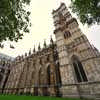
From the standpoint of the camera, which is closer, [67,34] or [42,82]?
[42,82]

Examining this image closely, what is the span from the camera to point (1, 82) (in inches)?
1121

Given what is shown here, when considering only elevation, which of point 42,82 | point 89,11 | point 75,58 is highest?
point 89,11

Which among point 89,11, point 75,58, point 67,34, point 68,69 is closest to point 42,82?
point 68,69

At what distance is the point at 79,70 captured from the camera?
1320cm

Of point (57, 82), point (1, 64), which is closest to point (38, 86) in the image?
point (57, 82)

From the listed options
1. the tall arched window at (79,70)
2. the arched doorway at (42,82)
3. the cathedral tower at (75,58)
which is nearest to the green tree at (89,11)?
the cathedral tower at (75,58)

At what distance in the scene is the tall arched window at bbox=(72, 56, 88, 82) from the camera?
1224 centimetres

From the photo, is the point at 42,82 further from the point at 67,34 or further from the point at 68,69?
the point at 67,34

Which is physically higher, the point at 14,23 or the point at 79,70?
the point at 14,23

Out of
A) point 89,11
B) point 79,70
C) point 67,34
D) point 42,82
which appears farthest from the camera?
point 67,34

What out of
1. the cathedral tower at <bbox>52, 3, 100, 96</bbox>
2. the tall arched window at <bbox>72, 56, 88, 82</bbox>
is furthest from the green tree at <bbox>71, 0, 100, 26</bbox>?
the tall arched window at <bbox>72, 56, 88, 82</bbox>

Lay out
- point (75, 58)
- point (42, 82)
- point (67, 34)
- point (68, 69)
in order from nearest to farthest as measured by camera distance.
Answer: point (68, 69) < point (75, 58) < point (42, 82) < point (67, 34)

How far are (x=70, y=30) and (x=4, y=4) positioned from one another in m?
15.0

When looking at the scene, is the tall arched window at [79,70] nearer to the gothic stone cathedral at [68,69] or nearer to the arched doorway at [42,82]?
the gothic stone cathedral at [68,69]
